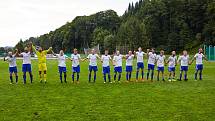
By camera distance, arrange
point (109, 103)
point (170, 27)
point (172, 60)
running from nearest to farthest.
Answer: point (109, 103)
point (172, 60)
point (170, 27)

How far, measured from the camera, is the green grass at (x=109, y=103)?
46.3ft

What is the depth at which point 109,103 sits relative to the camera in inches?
666

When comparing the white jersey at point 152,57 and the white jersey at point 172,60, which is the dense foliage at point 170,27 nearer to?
the white jersey at point 172,60

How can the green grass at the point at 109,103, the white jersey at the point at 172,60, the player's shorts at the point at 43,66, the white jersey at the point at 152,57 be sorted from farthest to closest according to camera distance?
the white jersey at the point at 172,60
the white jersey at the point at 152,57
the player's shorts at the point at 43,66
the green grass at the point at 109,103

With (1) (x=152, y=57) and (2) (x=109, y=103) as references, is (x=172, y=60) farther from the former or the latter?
(2) (x=109, y=103)

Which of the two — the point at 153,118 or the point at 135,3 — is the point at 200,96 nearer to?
the point at 153,118

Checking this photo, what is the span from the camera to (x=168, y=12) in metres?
132

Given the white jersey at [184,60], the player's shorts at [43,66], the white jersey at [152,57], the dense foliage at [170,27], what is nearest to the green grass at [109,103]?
the player's shorts at [43,66]

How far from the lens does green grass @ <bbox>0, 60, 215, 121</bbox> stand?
1411cm

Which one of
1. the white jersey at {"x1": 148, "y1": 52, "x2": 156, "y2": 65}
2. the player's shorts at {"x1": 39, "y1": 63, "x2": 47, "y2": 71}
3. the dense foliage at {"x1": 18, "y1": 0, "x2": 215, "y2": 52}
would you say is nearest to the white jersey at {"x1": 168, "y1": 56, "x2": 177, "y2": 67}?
the white jersey at {"x1": 148, "y1": 52, "x2": 156, "y2": 65}

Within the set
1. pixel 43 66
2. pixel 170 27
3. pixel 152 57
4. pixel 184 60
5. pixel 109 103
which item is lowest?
pixel 109 103

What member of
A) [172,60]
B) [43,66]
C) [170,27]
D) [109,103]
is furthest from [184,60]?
[170,27]

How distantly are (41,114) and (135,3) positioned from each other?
17726cm

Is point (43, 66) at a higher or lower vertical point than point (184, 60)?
lower
